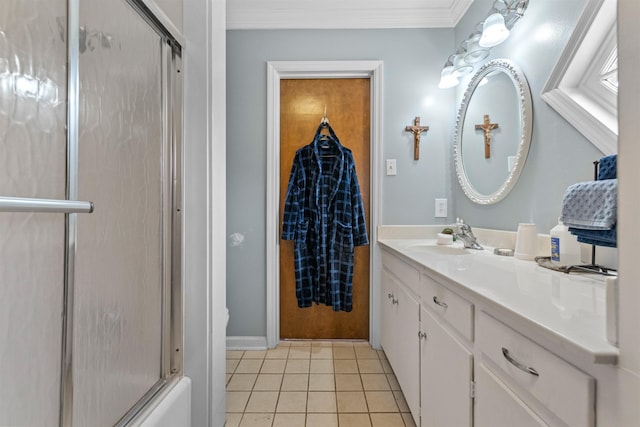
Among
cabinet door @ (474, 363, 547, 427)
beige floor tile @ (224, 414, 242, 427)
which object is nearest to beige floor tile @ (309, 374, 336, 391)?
beige floor tile @ (224, 414, 242, 427)

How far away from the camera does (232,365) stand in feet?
6.16

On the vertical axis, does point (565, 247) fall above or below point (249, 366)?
above

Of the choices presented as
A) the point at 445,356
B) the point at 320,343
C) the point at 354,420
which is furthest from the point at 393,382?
the point at 445,356

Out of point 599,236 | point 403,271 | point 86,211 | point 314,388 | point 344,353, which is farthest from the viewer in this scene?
point 344,353

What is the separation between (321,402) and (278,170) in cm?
148

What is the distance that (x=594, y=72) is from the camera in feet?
3.40

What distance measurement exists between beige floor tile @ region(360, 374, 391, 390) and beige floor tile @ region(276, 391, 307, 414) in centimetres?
36

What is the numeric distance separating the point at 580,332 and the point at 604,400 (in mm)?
99

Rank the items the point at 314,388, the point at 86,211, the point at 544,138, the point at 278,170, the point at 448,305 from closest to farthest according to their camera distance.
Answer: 1. the point at 86,211
2. the point at 448,305
3. the point at 544,138
4. the point at 314,388
5. the point at 278,170

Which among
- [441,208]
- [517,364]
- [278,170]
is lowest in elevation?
[517,364]

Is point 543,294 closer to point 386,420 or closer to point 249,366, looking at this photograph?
point 386,420

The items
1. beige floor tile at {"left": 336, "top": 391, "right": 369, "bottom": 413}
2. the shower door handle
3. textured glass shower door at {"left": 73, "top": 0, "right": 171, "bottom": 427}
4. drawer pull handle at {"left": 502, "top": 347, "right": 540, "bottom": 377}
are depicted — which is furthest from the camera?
beige floor tile at {"left": 336, "top": 391, "right": 369, "bottom": 413}

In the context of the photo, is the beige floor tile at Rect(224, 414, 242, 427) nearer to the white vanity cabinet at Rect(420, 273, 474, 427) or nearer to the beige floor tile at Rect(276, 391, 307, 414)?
the beige floor tile at Rect(276, 391, 307, 414)

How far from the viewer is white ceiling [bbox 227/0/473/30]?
1997 mm
